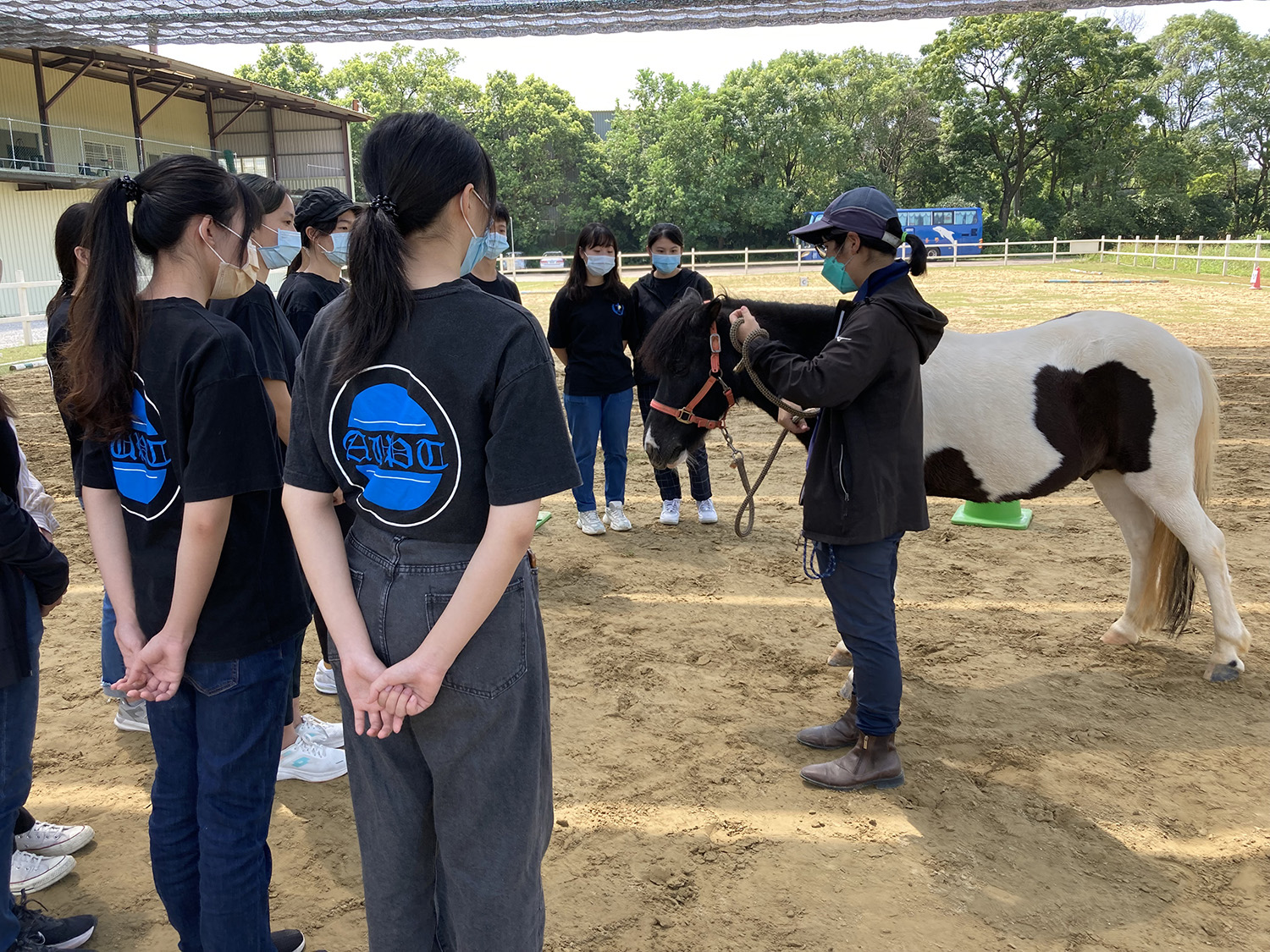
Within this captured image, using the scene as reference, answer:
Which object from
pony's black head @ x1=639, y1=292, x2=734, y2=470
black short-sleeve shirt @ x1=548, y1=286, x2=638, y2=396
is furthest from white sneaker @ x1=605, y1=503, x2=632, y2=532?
pony's black head @ x1=639, y1=292, x2=734, y2=470

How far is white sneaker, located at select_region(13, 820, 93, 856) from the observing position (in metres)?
2.60

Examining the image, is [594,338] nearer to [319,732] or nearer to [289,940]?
[319,732]

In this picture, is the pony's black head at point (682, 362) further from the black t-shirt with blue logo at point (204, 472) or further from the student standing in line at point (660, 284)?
the black t-shirt with blue logo at point (204, 472)

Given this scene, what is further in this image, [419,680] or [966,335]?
[966,335]

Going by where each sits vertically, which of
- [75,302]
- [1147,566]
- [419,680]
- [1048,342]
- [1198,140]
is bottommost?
[1147,566]

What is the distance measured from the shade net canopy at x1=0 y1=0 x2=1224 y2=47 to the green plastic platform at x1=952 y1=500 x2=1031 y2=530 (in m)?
3.09

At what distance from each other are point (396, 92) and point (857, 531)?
62.8m

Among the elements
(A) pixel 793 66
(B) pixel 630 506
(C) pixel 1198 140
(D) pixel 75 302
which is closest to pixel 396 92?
(A) pixel 793 66

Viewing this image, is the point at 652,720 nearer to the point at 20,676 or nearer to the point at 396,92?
the point at 20,676

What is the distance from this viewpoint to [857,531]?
2.68 meters

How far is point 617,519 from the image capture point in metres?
5.86

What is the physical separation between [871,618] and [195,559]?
6.70ft

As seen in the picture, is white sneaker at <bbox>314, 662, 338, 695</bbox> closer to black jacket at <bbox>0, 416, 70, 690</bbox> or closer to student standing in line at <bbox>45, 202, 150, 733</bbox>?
student standing in line at <bbox>45, 202, 150, 733</bbox>

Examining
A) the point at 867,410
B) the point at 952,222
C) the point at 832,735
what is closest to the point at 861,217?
the point at 867,410
